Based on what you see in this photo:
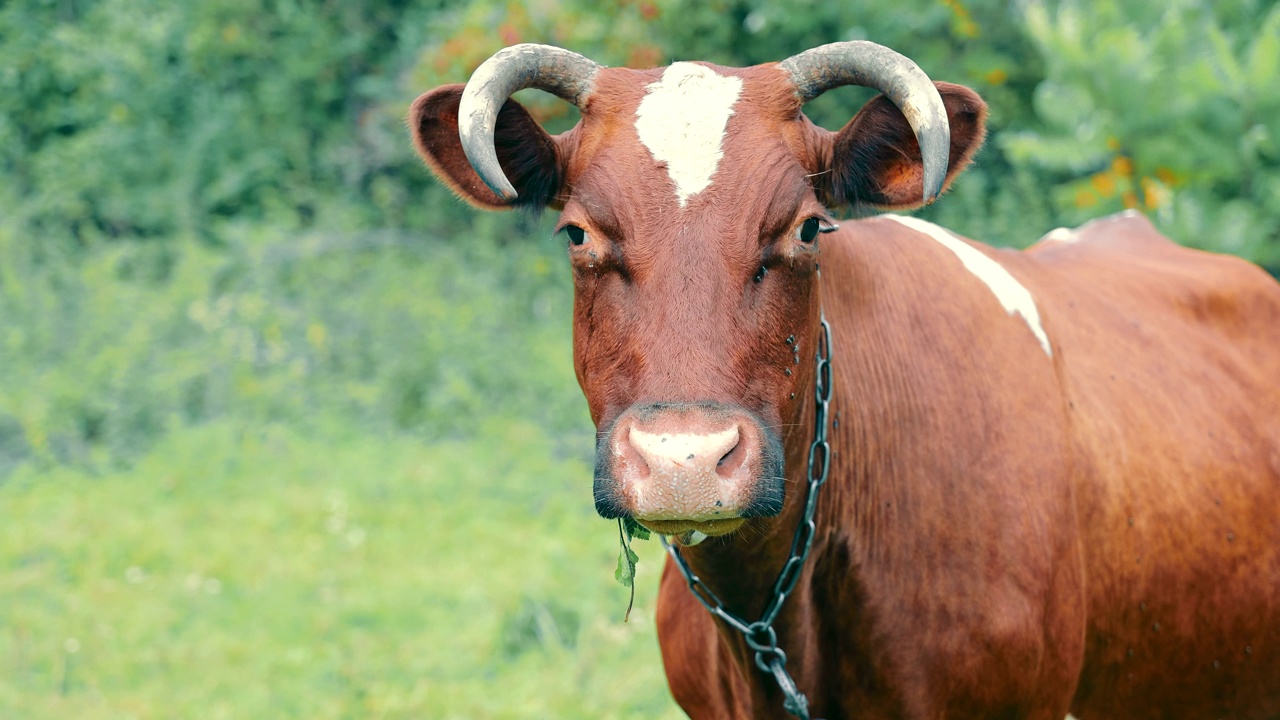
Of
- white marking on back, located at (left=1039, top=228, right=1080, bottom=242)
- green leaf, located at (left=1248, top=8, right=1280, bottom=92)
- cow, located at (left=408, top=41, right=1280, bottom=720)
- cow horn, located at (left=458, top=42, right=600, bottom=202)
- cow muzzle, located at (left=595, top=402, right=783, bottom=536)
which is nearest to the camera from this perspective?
cow muzzle, located at (left=595, top=402, right=783, bottom=536)

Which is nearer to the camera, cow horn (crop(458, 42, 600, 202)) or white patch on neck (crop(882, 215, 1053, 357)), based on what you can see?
cow horn (crop(458, 42, 600, 202))

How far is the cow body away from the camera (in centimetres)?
280

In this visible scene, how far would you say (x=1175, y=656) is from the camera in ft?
11.0

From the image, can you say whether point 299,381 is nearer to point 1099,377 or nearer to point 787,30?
point 787,30

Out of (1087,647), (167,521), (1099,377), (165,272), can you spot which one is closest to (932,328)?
(1099,377)

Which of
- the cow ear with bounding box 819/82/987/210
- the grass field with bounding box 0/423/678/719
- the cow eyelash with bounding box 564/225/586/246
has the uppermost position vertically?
the cow ear with bounding box 819/82/987/210

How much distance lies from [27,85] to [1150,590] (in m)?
12.1

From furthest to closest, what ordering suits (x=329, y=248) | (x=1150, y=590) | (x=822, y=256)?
(x=329, y=248), (x=1150, y=590), (x=822, y=256)

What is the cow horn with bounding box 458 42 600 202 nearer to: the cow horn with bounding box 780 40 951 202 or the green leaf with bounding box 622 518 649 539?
the cow horn with bounding box 780 40 951 202

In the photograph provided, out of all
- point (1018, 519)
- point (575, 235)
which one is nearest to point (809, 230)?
point (575, 235)

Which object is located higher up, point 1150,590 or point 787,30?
point 787,30

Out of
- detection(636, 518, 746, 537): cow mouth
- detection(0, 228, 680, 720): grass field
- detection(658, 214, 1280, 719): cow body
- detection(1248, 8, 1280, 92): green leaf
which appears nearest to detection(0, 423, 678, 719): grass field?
detection(0, 228, 680, 720): grass field

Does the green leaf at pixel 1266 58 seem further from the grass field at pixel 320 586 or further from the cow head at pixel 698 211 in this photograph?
the grass field at pixel 320 586

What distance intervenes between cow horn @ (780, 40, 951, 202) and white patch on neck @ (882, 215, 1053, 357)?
70 cm
